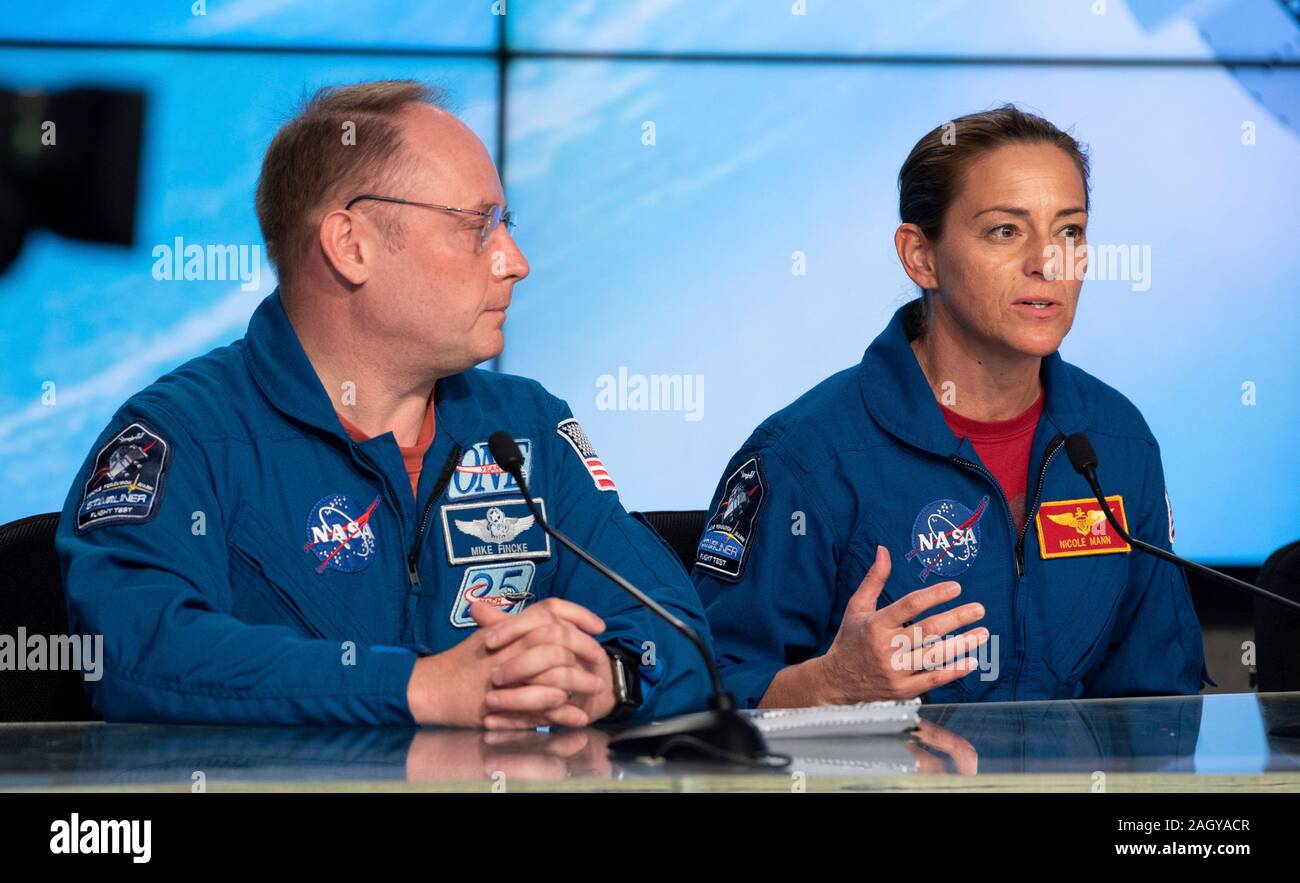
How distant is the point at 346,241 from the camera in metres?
1.93

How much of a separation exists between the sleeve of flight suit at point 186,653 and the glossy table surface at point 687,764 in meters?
0.04

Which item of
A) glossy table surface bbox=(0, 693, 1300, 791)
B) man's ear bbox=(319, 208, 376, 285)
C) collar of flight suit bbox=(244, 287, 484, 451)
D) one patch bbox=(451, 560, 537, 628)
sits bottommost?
glossy table surface bbox=(0, 693, 1300, 791)

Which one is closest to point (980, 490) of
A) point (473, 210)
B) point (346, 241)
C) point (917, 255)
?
point (917, 255)

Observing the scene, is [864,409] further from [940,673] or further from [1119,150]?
[1119,150]

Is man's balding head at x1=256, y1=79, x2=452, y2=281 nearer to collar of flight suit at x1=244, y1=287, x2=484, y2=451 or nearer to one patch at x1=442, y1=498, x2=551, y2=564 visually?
collar of flight suit at x1=244, y1=287, x2=484, y2=451

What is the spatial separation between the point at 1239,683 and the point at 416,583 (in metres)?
2.71

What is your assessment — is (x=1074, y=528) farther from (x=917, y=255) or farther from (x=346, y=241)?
(x=346, y=241)

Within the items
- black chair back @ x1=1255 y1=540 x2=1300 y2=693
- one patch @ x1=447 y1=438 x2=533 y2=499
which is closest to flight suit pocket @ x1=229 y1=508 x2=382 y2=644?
→ one patch @ x1=447 y1=438 x2=533 y2=499

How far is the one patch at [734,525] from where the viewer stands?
2.06 metres

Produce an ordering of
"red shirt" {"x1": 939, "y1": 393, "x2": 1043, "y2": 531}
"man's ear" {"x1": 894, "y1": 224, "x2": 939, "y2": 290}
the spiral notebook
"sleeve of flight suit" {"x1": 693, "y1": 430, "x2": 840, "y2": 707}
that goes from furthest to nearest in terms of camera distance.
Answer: "man's ear" {"x1": 894, "y1": 224, "x2": 939, "y2": 290} → "red shirt" {"x1": 939, "y1": 393, "x2": 1043, "y2": 531} → "sleeve of flight suit" {"x1": 693, "y1": 430, "x2": 840, "y2": 707} → the spiral notebook

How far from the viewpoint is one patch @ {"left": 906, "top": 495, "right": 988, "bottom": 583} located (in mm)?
2061

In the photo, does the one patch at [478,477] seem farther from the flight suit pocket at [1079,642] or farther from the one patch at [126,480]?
the flight suit pocket at [1079,642]

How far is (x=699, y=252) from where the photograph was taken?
11.8 feet
